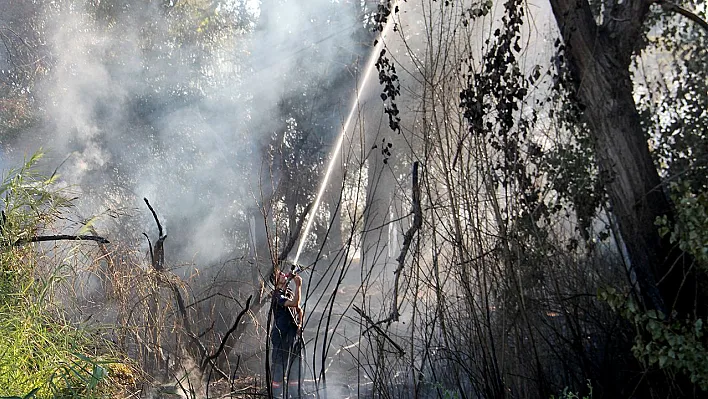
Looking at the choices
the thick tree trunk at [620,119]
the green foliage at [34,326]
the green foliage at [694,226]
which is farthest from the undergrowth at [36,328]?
the thick tree trunk at [620,119]

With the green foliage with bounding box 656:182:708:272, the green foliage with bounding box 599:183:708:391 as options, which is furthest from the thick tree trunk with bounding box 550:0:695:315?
the green foliage with bounding box 656:182:708:272

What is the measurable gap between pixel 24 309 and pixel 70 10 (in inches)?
339

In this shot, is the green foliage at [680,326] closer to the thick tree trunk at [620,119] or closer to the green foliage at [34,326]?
the thick tree trunk at [620,119]

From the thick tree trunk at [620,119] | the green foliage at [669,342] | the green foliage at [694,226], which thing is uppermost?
the thick tree trunk at [620,119]

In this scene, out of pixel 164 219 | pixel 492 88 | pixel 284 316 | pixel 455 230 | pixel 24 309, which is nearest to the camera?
pixel 455 230

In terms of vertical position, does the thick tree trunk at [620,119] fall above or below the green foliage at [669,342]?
above

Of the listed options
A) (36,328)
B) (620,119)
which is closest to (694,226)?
(620,119)

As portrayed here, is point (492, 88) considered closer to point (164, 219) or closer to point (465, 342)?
point (465, 342)

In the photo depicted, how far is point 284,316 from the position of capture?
6.52 m

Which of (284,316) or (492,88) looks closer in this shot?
(492,88)

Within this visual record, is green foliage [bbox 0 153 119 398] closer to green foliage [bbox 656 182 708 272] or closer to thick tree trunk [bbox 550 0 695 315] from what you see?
green foliage [bbox 656 182 708 272]

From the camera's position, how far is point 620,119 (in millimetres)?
4688

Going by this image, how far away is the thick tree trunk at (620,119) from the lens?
4555 millimetres

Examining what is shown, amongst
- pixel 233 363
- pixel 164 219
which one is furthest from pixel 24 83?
pixel 233 363
